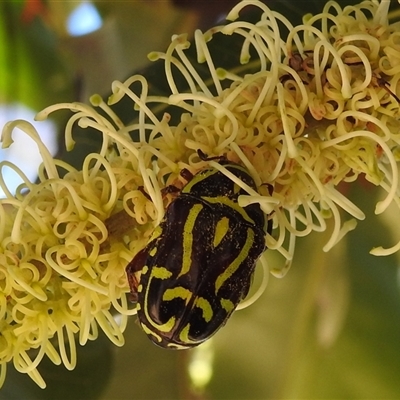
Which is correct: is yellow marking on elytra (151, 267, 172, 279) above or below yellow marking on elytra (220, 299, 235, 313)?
above

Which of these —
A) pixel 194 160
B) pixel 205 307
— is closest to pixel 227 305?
pixel 205 307

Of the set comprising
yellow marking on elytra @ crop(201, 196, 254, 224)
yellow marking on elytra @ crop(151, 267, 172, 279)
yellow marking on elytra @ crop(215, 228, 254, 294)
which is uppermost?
yellow marking on elytra @ crop(201, 196, 254, 224)

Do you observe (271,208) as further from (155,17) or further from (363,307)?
(155,17)

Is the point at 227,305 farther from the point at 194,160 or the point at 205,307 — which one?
the point at 194,160

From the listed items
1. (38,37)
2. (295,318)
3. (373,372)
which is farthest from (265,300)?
(38,37)
